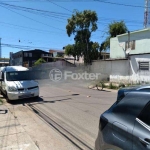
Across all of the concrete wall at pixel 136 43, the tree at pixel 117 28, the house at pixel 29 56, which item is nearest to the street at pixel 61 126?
the concrete wall at pixel 136 43

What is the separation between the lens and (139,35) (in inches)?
901

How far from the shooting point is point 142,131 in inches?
79.3

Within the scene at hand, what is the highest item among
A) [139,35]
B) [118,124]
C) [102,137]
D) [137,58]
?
[139,35]

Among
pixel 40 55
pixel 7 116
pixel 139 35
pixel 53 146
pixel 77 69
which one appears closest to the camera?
pixel 53 146

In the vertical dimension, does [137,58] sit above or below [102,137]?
above

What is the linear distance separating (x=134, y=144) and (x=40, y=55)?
62392mm

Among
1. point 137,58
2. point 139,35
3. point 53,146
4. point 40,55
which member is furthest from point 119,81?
point 40,55

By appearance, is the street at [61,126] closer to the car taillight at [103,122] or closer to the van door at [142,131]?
the car taillight at [103,122]

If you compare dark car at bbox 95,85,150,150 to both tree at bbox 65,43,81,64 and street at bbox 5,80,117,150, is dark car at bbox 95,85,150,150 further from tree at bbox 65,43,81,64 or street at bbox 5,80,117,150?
tree at bbox 65,43,81,64

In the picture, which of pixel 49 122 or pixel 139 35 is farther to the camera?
pixel 139 35

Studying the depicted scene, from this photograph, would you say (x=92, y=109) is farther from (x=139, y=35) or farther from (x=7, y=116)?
(x=139, y=35)

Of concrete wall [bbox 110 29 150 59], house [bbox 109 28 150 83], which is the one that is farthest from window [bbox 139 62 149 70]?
concrete wall [bbox 110 29 150 59]

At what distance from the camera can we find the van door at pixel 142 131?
1903mm

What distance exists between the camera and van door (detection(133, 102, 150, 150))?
1.90 metres
